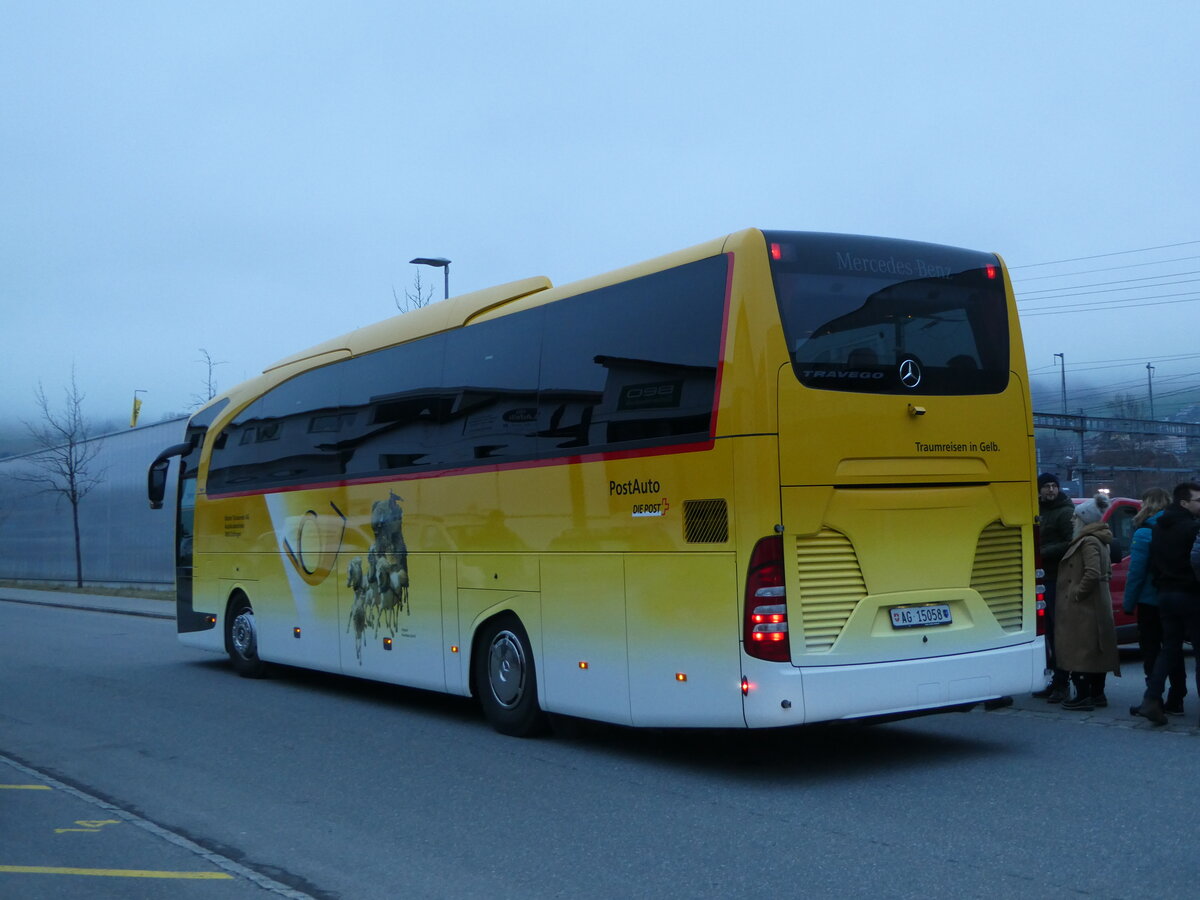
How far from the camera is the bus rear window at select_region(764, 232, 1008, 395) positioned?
790 centimetres

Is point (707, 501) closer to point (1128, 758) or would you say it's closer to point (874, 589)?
point (874, 589)

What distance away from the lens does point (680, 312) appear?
27.3 ft

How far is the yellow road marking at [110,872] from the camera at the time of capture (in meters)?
6.13

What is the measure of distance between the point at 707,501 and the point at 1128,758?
3.43 m

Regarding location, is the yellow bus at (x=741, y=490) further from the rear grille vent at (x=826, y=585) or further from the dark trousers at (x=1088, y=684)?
the dark trousers at (x=1088, y=684)

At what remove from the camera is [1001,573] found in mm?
8555

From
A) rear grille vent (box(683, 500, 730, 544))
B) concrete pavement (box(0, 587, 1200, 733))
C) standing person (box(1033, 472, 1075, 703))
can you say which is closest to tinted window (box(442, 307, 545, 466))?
rear grille vent (box(683, 500, 730, 544))

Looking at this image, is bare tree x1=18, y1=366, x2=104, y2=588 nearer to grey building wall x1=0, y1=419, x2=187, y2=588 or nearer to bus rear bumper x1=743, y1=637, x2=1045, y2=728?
grey building wall x1=0, y1=419, x2=187, y2=588

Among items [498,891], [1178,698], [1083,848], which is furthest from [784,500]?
[1178,698]

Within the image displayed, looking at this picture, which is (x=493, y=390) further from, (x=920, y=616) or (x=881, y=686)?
(x=881, y=686)

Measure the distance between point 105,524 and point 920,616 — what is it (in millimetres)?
43800

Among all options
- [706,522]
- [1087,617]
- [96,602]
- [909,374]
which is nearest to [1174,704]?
[1087,617]

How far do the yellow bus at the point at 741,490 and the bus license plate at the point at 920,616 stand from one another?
17 millimetres

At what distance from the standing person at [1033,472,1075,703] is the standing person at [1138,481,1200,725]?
1019mm
